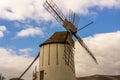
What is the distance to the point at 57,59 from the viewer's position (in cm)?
4200

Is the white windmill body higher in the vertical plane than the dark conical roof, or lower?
lower

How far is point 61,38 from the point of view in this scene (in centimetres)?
4366

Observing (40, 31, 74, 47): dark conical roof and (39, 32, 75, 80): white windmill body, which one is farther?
(40, 31, 74, 47): dark conical roof

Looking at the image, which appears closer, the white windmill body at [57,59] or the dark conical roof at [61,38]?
the white windmill body at [57,59]

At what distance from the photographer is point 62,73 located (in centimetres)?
4159

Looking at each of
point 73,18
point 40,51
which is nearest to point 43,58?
point 40,51

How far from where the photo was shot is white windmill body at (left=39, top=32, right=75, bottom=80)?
137 feet

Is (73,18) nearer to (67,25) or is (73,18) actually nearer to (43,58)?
(67,25)

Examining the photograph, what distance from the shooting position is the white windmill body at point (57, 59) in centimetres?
4169

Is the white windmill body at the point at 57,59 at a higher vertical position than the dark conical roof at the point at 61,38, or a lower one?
lower

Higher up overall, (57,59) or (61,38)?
(61,38)

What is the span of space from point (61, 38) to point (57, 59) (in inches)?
134

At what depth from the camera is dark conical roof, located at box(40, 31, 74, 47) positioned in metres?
43.1

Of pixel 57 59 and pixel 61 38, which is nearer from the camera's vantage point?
pixel 57 59
